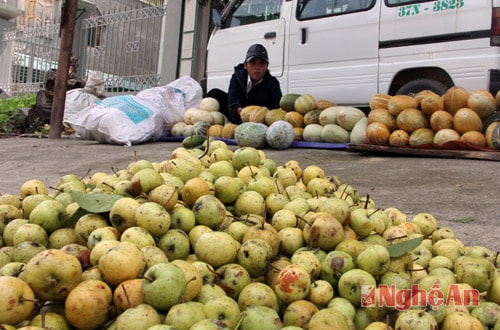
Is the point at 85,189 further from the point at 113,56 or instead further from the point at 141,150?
the point at 113,56

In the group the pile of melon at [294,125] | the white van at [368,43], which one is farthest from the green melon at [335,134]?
the white van at [368,43]

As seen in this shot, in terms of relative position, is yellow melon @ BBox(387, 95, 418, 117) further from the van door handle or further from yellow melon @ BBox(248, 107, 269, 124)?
the van door handle

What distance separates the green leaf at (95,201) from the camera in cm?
199

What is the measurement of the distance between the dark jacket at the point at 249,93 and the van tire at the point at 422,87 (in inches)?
74.8

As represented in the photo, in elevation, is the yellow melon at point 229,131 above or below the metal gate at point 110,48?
below

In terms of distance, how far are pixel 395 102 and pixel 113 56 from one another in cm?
922

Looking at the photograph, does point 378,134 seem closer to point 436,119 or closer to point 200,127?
point 436,119

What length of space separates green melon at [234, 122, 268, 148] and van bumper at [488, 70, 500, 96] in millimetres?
2933

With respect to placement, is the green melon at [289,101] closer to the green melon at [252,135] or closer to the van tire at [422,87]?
the green melon at [252,135]

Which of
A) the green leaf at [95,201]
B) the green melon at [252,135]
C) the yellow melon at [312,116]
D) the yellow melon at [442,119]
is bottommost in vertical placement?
the green leaf at [95,201]

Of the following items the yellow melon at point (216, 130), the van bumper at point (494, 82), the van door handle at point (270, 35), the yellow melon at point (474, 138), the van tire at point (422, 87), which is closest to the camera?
the yellow melon at point (474, 138)

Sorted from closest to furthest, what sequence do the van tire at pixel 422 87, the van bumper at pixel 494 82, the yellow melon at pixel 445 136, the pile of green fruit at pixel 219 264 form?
the pile of green fruit at pixel 219 264
the yellow melon at pixel 445 136
the van bumper at pixel 494 82
the van tire at pixel 422 87

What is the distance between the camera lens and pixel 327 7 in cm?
711

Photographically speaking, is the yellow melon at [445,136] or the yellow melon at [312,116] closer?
the yellow melon at [445,136]
